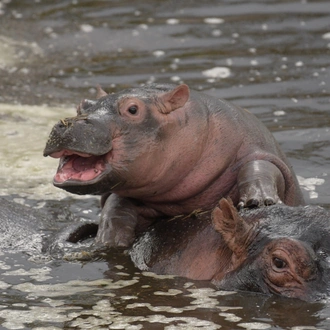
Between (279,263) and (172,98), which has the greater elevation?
(172,98)

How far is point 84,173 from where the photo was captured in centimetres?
732

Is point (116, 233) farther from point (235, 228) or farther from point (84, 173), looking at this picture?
point (235, 228)

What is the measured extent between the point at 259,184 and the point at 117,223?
1.17 m

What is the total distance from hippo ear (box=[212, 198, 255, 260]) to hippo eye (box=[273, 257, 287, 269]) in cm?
29

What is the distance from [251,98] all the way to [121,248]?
5896 mm

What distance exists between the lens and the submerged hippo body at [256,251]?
652 centimetres

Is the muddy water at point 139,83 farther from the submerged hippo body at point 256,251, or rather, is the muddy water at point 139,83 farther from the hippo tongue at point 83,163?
the hippo tongue at point 83,163

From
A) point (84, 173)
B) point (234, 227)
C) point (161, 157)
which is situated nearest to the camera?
point (234, 227)

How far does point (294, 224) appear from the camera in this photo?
6738 millimetres

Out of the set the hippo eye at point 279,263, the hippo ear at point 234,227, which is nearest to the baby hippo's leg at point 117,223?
the hippo ear at point 234,227

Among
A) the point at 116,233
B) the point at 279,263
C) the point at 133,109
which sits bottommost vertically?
the point at 279,263

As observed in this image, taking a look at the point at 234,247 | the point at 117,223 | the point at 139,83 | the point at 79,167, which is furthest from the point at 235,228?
the point at 139,83

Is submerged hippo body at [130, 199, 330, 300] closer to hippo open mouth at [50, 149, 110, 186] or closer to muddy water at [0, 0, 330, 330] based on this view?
muddy water at [0, 0, 330, 330]

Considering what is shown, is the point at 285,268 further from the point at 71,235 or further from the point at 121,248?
the point at 71,235
